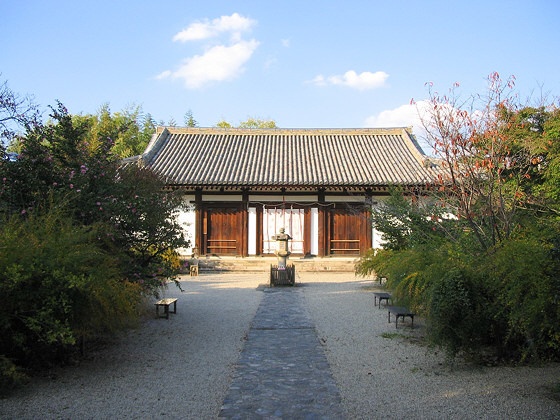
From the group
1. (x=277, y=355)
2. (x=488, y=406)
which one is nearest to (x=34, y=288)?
(x=277, y=355)

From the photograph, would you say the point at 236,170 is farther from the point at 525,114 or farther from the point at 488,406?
the point at 488,406

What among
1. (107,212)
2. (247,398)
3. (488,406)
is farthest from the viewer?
(107,212)

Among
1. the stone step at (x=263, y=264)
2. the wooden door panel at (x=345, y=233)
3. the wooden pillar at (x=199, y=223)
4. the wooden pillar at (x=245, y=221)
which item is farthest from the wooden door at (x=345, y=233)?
the wooden pillar at (x=199, y=223)

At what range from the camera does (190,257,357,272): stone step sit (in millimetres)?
17031

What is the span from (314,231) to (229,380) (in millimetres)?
12660

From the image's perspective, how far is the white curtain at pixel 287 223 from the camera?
17.8 m

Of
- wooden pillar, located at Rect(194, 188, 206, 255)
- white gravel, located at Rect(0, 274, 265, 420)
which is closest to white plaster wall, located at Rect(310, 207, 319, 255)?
wooden pillar, located at Rect(194, 188, 206, 255)

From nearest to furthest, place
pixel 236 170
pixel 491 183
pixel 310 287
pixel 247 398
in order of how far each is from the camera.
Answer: pixel 247 398 < pixel 491 183 < pixel 310 287 < pixel 236 170

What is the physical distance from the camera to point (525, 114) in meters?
14.9

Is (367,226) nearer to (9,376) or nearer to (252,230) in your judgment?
(252,230)

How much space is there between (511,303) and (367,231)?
12881mm

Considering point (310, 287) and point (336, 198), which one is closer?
point (310, 287)

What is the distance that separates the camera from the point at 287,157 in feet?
64.8

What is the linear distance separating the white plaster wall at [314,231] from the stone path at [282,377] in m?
9.09
